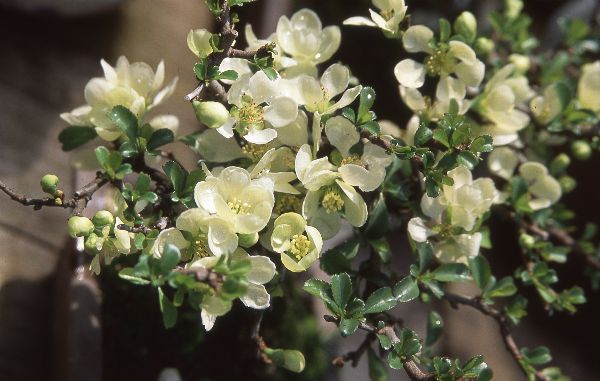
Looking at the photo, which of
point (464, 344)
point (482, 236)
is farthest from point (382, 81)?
point (482, 236)

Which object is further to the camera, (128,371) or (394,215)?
(128,371)

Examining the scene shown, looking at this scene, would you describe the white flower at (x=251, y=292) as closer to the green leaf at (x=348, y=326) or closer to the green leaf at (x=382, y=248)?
the green leaf at (x=348, y=326)

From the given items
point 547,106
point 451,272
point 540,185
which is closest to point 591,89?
point 547,106

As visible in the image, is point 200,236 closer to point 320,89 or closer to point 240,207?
point 240,207

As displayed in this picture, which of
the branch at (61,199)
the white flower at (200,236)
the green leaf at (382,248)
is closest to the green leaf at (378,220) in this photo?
the green leaf at (382,248)

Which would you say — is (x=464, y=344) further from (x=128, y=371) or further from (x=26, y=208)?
(x=26, y=208)

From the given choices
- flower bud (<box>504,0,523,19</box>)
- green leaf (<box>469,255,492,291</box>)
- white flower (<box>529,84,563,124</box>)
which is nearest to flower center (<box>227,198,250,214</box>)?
green leaf (<box>469,255,492,291</box>)

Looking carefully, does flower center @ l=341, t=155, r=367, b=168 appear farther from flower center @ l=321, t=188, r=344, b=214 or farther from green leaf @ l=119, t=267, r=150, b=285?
green leaf @ l=119, t=267, r=150, b=285
